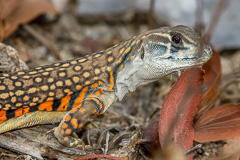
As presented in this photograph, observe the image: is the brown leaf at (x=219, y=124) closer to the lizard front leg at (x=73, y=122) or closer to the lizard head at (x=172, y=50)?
the lizard head at (x=172, y=50)

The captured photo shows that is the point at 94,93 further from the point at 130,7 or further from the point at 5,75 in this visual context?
the point at 130,7

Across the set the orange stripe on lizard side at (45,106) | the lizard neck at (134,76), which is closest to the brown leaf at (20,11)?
the orange stripe on lizard side at (45,106)

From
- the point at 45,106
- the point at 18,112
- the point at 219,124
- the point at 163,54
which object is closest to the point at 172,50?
the point at 163,54

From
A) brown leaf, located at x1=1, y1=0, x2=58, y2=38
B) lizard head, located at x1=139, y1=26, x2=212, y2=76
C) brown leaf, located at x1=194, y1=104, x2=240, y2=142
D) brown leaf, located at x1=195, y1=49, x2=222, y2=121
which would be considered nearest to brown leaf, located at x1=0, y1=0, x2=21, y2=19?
brown leaf, located at x1=1, y1=0, x2=58, y2=38

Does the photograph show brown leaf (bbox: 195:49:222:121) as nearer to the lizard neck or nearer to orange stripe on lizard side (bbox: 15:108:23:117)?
the lizard neck

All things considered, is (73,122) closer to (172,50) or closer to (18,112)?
(18,112)
